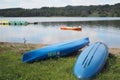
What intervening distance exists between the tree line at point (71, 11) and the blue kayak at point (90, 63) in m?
138

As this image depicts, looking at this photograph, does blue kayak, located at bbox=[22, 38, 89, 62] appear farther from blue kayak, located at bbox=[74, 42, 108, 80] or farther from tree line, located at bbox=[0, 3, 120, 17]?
tree line, located at bbox=[0, 3, 120, 17]

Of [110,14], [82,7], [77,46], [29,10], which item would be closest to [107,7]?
[110,14]

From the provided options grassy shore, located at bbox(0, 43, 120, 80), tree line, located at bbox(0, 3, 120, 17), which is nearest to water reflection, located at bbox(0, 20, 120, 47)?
grassy shore, located at bbox(0, 43, 120, 80)

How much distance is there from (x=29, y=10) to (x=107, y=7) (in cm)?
5468

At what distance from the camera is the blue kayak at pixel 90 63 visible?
9191 millimetres

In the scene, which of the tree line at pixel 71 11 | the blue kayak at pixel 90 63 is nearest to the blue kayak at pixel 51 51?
the blue kayak at pixel 90 63

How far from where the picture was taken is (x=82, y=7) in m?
176

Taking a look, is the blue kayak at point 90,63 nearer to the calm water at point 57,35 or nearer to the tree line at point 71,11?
the calm water at point 57,35

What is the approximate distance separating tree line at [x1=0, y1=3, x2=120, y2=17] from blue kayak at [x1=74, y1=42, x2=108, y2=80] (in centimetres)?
13758

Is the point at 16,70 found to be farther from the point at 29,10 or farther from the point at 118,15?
Answer: the point at 29,10

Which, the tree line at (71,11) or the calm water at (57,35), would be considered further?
the tree line at (71,11)

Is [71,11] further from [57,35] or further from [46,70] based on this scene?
[46,70]

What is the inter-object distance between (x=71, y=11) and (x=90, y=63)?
171 metres

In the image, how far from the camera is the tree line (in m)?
154
